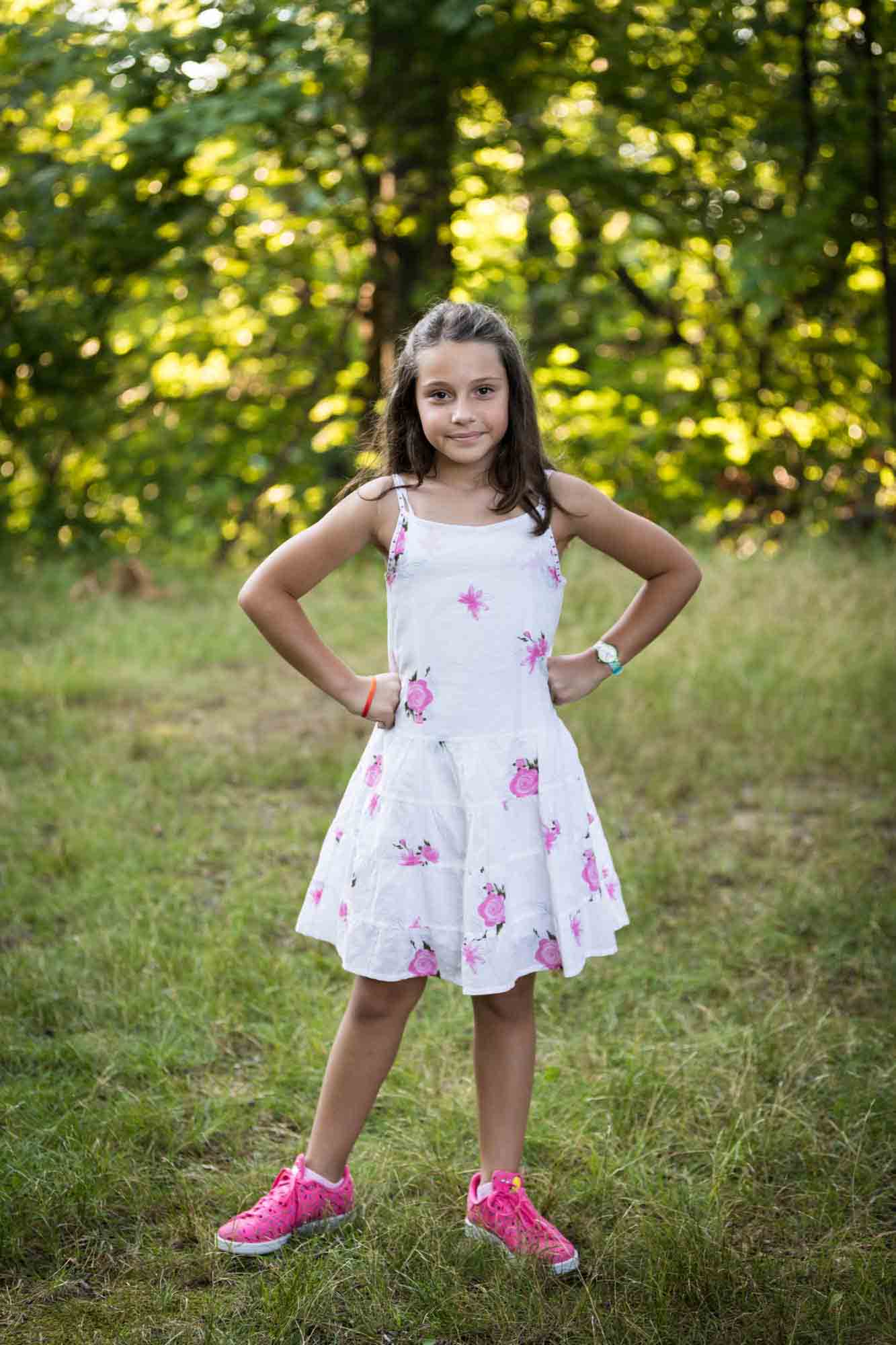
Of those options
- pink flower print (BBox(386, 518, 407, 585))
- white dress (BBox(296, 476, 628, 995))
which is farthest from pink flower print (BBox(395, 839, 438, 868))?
pink flower print (BBox(386, 518, 407, 585))

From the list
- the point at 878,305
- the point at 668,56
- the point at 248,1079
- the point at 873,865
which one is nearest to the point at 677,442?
the point at 878,305

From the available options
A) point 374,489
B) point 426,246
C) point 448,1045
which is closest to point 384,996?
point 448,1045

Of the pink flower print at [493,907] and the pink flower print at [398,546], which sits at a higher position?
the pink flower print at [398,546]

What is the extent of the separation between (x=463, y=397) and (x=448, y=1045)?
1485 millimetres

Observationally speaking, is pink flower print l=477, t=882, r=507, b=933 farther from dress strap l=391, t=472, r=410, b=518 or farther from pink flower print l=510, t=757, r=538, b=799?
dress strap l=391, t=472, r=410, b=518

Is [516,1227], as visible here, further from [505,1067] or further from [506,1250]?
[505,1067]

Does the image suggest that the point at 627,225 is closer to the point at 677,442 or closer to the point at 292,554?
the point at 677,442

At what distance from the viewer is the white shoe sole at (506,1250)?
205 cm

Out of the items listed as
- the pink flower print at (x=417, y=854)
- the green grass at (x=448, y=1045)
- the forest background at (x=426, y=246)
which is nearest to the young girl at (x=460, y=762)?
the pink flower print at (x=417, y=854)

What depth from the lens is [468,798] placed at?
78.5 inches

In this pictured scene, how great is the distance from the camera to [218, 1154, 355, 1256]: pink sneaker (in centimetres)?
209

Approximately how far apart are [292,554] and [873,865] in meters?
2.29

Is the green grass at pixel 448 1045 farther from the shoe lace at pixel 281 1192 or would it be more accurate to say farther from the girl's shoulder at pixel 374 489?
the girl's shoulder at pixel 374 489

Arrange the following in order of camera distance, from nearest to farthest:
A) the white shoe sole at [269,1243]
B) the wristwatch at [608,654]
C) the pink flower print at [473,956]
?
the pink flower print at [473,956] < the white shoe sole at [269,1243] < the wristwatch at [608,654]
